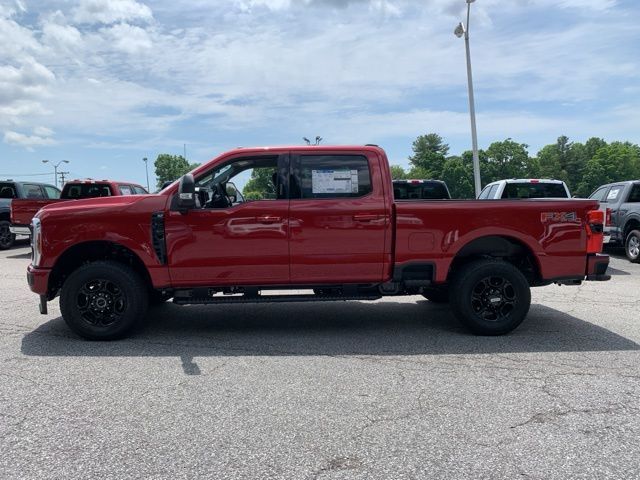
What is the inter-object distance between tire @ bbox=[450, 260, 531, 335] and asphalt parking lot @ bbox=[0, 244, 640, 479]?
0.23m

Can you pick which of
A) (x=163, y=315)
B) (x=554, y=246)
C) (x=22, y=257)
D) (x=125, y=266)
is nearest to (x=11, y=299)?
(x=163, y=315)

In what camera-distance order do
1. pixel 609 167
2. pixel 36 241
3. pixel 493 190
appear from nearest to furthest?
pixel 36 241 → pixel 493 190 → pixel 609 167

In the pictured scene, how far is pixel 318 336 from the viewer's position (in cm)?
567

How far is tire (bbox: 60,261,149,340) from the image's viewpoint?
17.7 ft

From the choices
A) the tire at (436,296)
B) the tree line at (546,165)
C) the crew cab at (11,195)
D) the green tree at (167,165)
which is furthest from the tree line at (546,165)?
the tire at (436,296)

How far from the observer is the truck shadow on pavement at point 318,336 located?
16.9ft

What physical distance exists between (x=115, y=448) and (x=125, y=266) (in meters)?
2.71

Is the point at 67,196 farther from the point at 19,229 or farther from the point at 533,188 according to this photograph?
the point at 533,188

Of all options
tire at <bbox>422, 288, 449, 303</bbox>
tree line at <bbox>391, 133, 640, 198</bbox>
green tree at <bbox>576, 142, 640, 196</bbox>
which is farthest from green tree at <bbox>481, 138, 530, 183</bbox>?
tire at <bbox>422, 288, 449, 303</bbox>

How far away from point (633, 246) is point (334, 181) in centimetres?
969

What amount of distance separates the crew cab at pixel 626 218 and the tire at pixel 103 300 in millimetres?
10522

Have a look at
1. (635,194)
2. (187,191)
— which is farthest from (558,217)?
(635,194)

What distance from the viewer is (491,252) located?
19.1 ft

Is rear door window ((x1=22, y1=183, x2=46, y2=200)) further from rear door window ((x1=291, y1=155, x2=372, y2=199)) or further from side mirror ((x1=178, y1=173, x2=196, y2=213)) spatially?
rear door window ((x1=291, y1=155, x2=372, y2=199))
